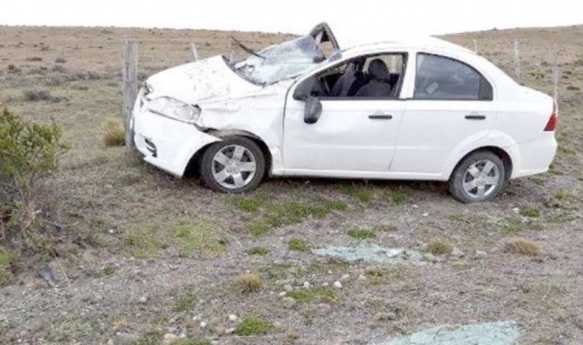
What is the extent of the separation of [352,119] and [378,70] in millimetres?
870

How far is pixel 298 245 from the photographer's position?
6.41 m

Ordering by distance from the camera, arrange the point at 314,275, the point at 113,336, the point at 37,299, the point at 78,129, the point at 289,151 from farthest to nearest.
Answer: the point at 78,129 < the point at 289,151 < the point at 314,275 < the point at 37,299 < the point at 113,336

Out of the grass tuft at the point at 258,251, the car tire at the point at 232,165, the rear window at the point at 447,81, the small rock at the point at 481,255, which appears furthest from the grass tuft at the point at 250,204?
the small rock at the point at 481,255

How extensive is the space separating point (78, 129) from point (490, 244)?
21.7ft

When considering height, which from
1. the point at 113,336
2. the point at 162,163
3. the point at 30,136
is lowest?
the point at 113,336

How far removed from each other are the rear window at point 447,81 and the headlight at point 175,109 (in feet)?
7.53

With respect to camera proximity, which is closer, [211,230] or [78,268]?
[78,268]

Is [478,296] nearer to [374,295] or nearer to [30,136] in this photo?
[374,295]

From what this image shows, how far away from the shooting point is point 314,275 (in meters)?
5.77

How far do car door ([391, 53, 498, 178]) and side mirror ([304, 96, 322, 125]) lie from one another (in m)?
0.93

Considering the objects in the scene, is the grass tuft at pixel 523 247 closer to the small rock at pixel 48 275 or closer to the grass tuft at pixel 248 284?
the grass tuft at pixel 248 284

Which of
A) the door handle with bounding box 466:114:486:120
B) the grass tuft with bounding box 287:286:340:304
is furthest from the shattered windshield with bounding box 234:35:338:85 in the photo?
the grass tuft with bounding box 287:286:340:304

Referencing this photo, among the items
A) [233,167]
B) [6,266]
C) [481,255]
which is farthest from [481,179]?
[6,266]

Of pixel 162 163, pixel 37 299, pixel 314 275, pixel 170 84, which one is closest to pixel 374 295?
pixel 314 275
